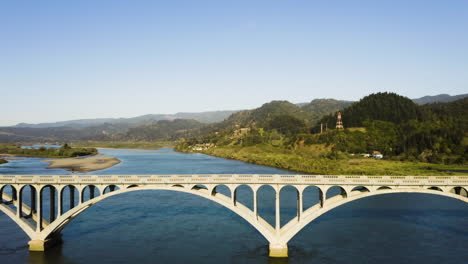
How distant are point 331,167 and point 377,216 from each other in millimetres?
47683

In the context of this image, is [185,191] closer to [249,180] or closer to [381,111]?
[249,180]

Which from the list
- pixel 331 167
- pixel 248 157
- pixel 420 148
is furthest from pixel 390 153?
pixel 248 157

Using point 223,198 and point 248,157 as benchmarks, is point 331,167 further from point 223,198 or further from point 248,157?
point 223,198

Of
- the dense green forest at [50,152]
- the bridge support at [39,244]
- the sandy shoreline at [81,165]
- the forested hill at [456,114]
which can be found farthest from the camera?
the dense green forest at [50,152]

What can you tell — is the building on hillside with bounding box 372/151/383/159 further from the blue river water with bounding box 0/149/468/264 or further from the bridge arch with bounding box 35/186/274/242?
the bridge arch with bounding box 35/186/274/242

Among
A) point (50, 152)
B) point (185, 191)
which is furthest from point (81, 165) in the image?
point (185, 191)

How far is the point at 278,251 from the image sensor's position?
35000 mm

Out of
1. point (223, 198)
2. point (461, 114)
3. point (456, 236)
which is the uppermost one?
point (461, 114)

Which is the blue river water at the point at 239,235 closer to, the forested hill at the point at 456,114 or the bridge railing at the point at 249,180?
the bridge railing at the point at 249,180

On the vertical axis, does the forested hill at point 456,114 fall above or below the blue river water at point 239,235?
above

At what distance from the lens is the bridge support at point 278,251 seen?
35031 mm

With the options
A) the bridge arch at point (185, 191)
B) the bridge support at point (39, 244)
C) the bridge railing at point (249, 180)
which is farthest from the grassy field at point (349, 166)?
the bridge support at point (39, 244)

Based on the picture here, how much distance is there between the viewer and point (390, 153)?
383ft

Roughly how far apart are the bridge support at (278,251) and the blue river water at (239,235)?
592mm
